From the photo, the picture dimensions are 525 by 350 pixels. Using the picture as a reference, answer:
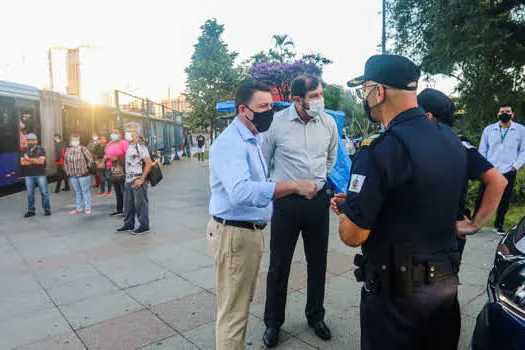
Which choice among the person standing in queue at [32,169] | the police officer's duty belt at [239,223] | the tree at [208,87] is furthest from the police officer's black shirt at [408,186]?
the tree at [208,87]

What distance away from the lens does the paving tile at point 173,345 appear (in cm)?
307

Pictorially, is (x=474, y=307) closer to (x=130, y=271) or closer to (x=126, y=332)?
(x=126, y=332)

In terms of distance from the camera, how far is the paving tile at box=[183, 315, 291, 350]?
10.2 feet

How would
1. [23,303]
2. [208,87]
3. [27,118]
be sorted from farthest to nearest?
1. [208,87]
2. [27,118]
3. [23,303]

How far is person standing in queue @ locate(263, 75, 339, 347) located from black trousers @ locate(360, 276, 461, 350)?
4.71 feet

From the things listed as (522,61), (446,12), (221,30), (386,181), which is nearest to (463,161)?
(386,181)

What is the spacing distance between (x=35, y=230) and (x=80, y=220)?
87 cm

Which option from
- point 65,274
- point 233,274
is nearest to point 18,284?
point 65,274

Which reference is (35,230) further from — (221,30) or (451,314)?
Result: (221,30)

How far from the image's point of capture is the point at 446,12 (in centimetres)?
1252

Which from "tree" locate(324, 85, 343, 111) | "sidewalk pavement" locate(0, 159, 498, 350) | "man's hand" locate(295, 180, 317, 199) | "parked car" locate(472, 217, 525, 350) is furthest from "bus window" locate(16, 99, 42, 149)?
"tree" locate(324, 85, 343, 111)

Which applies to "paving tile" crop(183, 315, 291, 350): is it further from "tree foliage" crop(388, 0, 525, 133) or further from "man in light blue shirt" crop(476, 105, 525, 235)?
"tree foliage" crop(388, 0, 525, 133)

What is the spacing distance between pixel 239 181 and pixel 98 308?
2.49 m

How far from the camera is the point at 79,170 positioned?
26.9 feet
